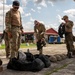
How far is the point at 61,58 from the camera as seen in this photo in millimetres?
10469

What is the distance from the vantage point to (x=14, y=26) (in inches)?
358

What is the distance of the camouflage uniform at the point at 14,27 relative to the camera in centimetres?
888

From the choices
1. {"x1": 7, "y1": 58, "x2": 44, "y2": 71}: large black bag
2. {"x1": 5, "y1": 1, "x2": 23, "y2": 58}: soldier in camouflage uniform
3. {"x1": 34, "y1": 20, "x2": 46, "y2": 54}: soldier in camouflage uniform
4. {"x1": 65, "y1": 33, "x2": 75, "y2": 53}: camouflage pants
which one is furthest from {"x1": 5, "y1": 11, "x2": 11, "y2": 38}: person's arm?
{"x1": 34, "y1": 20, "x2": 46, "y2": 54}: soldier in camouflage uniform

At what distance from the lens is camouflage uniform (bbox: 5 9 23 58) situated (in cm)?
888

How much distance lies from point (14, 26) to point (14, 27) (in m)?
0.04

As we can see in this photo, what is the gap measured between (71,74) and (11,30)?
8.75 ft

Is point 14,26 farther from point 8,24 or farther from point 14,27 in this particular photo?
point 8,24

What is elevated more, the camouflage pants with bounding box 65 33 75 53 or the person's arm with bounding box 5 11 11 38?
the person's arm with bounding box 5 11 11 38

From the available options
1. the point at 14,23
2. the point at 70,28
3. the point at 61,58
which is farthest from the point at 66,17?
the point at 14,23

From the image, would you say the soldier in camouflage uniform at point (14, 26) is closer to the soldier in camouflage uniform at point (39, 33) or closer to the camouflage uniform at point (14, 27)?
the camouflage uniform at point (14, 27)

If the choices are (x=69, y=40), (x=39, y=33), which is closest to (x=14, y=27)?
(x=69, y=40)

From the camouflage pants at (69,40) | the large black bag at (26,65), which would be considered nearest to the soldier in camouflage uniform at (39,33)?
the camouflage pants at (69,40)

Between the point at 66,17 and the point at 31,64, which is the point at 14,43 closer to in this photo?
the point at 31,64

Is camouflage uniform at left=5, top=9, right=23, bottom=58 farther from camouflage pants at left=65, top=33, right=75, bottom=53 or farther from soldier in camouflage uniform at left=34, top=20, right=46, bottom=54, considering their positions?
soldier in camouflage uniform at left=34, top=20, right=46, bottom=54
